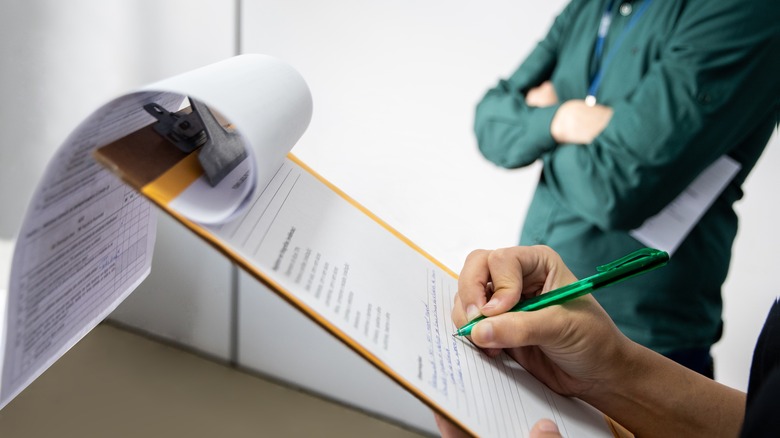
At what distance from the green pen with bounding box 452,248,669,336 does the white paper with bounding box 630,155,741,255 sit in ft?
1.52

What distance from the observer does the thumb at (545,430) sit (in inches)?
14.5

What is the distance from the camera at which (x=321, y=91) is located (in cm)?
119

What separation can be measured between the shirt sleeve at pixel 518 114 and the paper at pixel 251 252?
1.70 ft

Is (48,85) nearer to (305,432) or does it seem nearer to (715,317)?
(305,432)

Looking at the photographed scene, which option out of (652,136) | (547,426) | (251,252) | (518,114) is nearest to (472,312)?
(547,426)

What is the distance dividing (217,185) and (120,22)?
1146mm

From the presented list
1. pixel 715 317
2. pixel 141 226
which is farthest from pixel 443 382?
pixel 715 317

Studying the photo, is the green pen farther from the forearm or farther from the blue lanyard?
the blue lanyard

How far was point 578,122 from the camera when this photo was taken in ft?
2.77

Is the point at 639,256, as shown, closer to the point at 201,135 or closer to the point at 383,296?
the point at 383,296

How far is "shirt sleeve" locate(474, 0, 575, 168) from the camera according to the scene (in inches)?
35.9

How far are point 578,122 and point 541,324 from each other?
19.2 inches

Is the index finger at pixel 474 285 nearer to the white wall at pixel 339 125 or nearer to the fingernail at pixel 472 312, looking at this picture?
the fingernail at pixel 472 312

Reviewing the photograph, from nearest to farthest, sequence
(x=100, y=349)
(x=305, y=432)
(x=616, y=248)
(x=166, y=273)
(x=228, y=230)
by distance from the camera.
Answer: (x=228, y=230), (x=616, y=248), (x=305, y=432), (x=100, y=349), (x=166, y=273)
